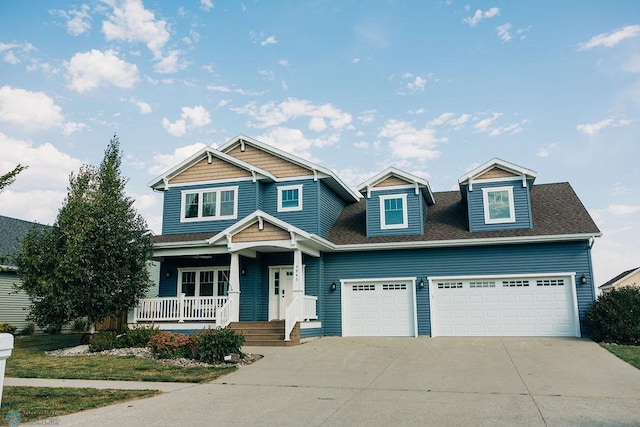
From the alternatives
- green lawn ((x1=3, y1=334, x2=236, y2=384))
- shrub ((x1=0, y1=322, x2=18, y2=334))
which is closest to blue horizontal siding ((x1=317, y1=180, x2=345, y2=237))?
green lawn ((x1=3, y1=334, x2=236, y2=384))

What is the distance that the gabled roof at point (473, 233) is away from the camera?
665 inches

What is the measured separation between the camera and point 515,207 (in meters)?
18.0

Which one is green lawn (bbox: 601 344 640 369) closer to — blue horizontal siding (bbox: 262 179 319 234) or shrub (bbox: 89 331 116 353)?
blue horizontal siding (bbox: 262 179 319 234)

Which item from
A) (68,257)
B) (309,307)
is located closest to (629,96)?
(309,307)

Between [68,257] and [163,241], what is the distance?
170 inches

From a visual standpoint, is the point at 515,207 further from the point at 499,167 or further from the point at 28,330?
the point at 28,330

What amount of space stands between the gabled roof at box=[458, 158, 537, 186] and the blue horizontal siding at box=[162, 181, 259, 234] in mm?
7821

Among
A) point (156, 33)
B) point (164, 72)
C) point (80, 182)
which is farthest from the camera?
point (164, 72)

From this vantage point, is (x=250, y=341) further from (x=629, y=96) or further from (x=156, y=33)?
(x=629, y=96)

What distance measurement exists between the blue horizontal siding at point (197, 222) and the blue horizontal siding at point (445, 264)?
366 centimetres

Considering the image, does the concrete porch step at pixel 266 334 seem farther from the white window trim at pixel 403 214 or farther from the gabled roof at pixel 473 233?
the white window trim at pixel 403 214

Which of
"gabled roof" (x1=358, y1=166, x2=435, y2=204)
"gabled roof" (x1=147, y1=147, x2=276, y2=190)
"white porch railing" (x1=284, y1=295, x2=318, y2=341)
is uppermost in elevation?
"gabled roof" (x1=147, y1=147, x2=276, y2=190)

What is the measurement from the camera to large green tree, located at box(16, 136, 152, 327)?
48.9ft

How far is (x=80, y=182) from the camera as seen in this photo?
16.9 meters
